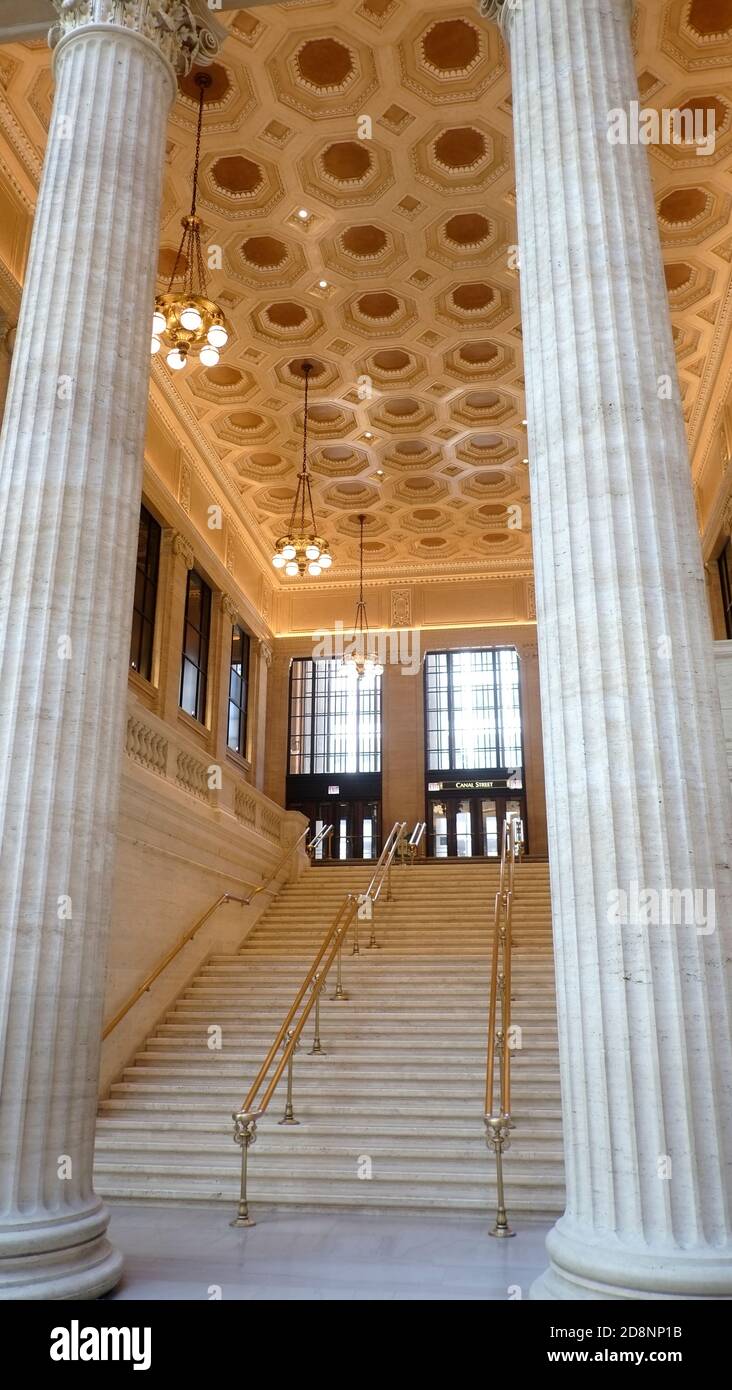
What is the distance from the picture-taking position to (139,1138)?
7191 mm

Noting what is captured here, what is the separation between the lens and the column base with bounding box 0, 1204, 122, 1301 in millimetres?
3832

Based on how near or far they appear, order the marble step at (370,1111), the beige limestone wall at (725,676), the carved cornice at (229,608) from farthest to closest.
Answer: the carved cornice at (229,608) < the beige limestone wall at (725,676) < the marble step at (370,1111)

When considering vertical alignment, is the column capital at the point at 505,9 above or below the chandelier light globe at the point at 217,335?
below

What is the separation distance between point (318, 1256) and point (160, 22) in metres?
6.83

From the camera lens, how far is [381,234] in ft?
38.3

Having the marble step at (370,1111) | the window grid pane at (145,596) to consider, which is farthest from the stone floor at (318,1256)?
the window grid pane at (145,596)

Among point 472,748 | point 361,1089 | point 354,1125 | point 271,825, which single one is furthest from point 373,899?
point 472,748

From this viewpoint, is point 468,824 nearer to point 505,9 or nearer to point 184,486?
point 184,486

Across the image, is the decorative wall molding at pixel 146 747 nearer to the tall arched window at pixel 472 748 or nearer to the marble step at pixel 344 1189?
the marble step at pixel 344 1189

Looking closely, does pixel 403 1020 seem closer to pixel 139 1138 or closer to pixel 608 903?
pixel 139 1138

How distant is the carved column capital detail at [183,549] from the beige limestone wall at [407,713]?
564 cm

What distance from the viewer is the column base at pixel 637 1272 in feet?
10.5

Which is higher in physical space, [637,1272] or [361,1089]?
[361,1089]

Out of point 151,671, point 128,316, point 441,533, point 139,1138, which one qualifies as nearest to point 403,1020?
point 139,1138
